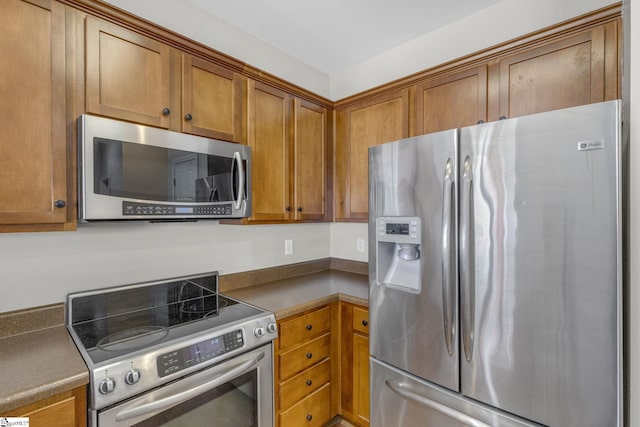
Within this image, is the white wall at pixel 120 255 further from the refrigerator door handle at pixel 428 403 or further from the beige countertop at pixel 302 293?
the refrigerator door handle at pixel 428 403

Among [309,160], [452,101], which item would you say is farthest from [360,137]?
[452,101]

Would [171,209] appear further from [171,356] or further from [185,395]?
[185,395]

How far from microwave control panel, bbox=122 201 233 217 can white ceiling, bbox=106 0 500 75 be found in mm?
1115

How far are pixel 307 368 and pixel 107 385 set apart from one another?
3.49 feet

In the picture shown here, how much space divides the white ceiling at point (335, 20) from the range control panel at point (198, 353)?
5.73ft

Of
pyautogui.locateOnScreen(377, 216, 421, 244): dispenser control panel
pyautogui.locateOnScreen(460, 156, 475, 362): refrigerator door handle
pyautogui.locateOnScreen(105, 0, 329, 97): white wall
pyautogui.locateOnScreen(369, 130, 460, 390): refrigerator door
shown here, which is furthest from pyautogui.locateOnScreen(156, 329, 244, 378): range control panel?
pyautogui.locateOnScreen(105, 0, 329, 97): white wall

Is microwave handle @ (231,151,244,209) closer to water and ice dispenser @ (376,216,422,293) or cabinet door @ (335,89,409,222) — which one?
water and ice dispenser @ (376,216,422,293)

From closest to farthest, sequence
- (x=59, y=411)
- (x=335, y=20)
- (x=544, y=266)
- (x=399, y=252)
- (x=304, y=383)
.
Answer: (x=59, y=411) < (x=544, y=266) < (x=399, y=252) < (x=304, y=383) < (x=335, y=20)

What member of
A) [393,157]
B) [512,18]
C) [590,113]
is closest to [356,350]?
[393,157]

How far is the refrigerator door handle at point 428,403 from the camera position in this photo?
1.27m

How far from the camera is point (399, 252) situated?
1554 millimetres

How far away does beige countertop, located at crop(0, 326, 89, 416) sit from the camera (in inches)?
36.0

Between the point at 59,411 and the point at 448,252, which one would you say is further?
the point at 448,252

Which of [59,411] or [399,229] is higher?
[399,229]
